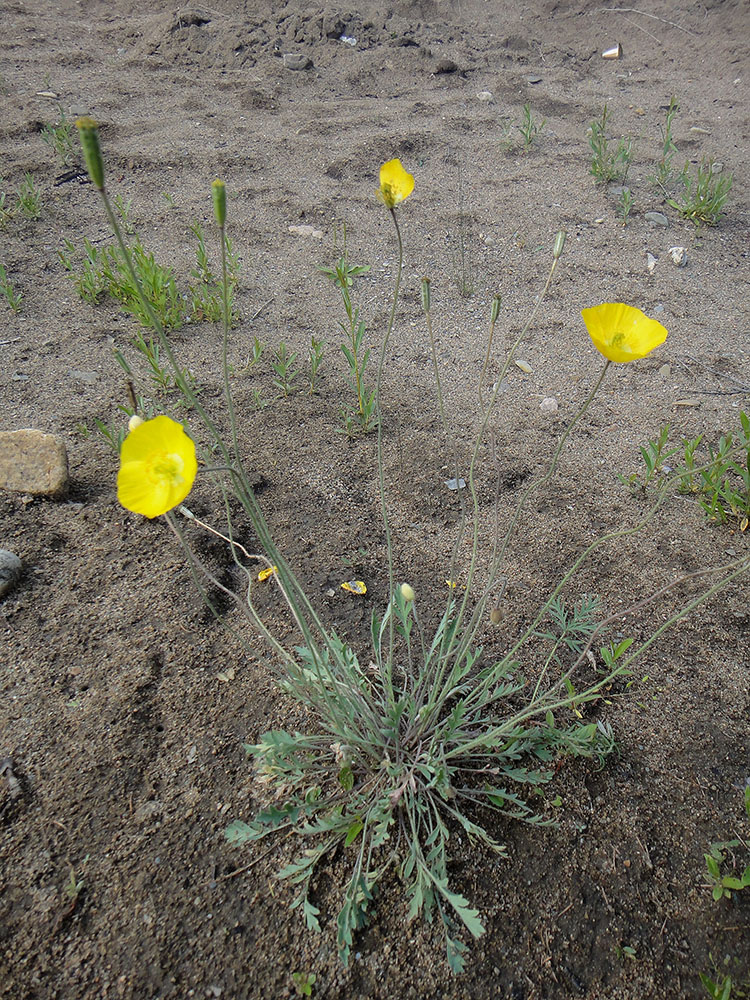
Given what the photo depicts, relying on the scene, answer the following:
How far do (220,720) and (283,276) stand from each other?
234cm

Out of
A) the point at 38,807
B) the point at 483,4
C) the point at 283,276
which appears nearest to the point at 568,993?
the point at 38,807

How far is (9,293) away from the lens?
2803mm

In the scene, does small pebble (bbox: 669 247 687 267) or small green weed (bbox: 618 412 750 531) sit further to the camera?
small pebble (bbox: 669 247 687 267)

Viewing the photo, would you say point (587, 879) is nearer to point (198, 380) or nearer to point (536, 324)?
point (198, 380)

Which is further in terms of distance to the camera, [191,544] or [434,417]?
[434,417]

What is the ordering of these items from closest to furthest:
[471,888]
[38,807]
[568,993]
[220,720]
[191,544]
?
[568,993], [471,888], [38,807], [220,720], [191,544]

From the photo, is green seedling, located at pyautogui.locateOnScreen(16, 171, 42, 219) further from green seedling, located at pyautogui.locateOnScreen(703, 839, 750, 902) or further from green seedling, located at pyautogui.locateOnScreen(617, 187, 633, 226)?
green seedling, located at pyautogui.locateOnScreen(703, 839, 750, 902)

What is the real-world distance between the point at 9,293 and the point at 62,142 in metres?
1.69

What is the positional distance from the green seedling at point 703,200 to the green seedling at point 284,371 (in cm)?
236

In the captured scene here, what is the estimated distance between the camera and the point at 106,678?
1601 millimetres

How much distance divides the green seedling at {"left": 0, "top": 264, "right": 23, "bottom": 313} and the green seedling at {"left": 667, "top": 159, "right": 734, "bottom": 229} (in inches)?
131

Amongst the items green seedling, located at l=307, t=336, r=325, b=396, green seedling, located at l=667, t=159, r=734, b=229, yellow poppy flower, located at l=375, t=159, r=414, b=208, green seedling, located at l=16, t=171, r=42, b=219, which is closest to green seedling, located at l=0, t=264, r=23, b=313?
green seedling, located at l=16, t=171, r=42, b=219

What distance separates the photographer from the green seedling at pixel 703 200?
11.3 ft

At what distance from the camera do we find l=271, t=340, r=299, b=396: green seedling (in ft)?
8.08
